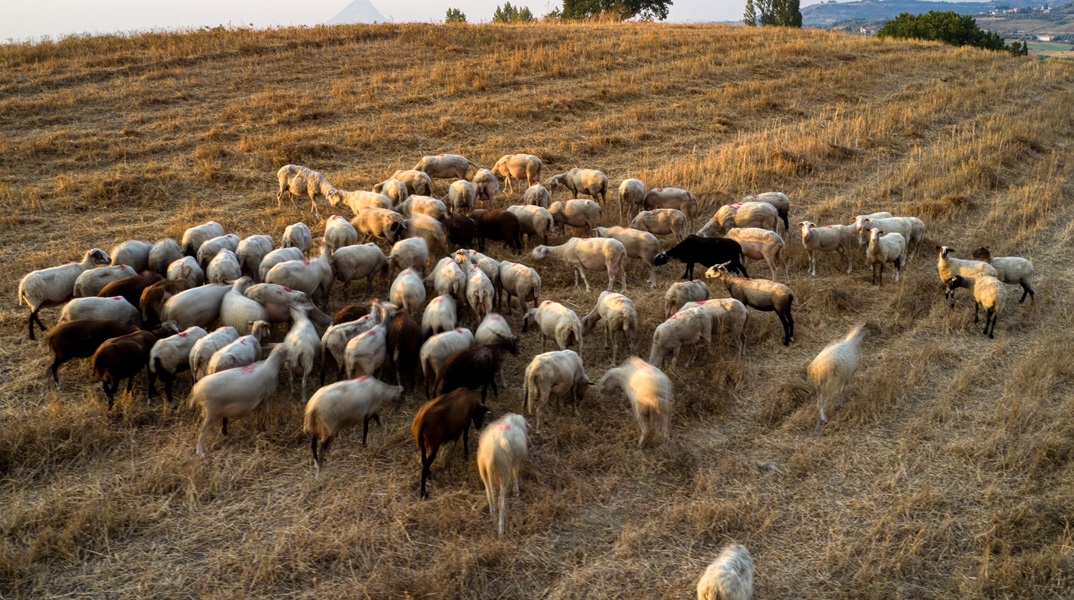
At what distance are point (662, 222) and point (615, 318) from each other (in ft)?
11.9

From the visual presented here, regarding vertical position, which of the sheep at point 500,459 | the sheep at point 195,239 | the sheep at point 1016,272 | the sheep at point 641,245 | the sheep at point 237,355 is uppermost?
the sheep at point 195,239

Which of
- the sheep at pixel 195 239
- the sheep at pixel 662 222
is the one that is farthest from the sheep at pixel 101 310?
the sheep at pixel 662 222

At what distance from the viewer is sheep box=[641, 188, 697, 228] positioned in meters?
12.3

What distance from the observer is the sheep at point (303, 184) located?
41.3ft

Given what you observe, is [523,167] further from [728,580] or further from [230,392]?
[728,580]

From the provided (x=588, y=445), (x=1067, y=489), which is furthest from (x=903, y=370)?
(x=588, y=445)

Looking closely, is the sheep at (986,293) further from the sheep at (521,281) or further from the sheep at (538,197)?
the sheep at (538,197)

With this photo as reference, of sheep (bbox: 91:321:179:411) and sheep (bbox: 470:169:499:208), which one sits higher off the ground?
sheep (bbox: 470:169:499:208)

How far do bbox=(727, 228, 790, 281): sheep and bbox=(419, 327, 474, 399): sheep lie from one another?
4853 mm

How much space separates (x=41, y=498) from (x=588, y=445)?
4.71 m

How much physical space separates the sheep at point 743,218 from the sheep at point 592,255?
1982 mm

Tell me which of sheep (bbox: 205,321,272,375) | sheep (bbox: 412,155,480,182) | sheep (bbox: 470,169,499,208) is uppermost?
sheep (bbox: 412,155,480,182)

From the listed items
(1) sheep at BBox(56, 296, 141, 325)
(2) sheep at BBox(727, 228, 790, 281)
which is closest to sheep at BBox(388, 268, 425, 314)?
(1) sheep at BBox(56, 296, 141, 325)

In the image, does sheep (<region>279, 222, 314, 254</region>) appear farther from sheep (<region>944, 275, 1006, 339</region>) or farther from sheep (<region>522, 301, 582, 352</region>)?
sheep (<region>944, 275, 1006, 339</region>)
